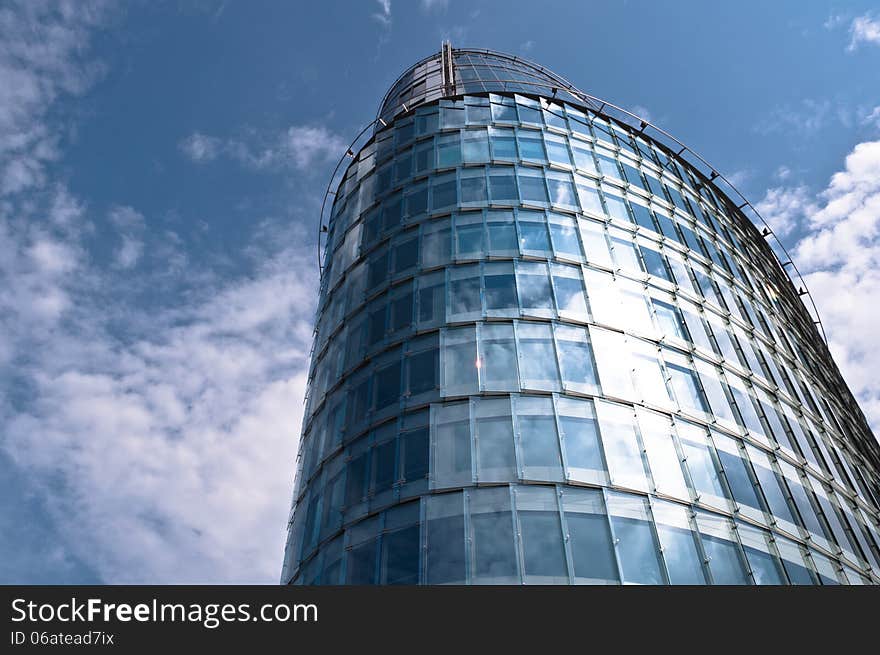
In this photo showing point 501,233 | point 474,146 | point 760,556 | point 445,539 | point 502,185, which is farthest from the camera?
point 474,146

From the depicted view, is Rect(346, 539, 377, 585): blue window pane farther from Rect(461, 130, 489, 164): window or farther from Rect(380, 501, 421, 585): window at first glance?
Rect(461, 130, 489, 164): window

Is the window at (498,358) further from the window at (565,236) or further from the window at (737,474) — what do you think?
the window at (737,474)

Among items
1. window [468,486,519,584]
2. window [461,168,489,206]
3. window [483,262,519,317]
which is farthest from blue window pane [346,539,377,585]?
window [461,168,489,206]

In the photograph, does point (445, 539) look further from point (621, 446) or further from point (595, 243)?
point (595, 243)

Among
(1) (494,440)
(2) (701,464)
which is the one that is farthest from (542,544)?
(2) (701,464)

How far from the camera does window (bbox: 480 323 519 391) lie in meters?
24.8

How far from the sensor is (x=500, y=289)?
2744 cm

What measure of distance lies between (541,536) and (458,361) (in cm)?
683

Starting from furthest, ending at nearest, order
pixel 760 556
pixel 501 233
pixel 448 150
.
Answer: pixel 448 150 < pixel 501 233 < pixel 760 556

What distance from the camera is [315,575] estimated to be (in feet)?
79.3
